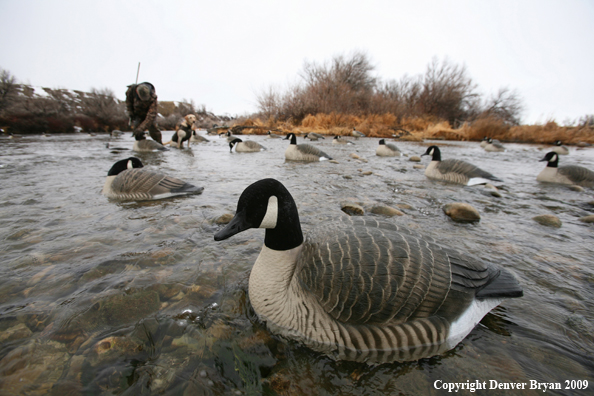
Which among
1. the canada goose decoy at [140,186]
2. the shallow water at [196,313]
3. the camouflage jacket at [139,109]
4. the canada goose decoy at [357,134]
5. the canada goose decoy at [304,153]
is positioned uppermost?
the camouflage jacket at [139,109]

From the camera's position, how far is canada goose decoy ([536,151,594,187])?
779 cm

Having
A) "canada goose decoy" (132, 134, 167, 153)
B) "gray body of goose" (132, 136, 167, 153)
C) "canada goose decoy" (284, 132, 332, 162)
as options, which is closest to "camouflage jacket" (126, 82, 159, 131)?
"canada goose decoy" (132, 134, 167, 153)

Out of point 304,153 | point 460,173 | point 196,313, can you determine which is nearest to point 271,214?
point 196,313

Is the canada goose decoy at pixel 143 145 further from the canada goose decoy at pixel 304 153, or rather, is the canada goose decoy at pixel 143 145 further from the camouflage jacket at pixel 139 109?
the canada goose decoy at pixel 304 153

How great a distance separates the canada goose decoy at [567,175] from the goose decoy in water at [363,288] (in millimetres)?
9066

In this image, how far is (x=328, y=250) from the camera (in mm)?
2104

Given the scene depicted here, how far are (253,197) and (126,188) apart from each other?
4840 millimetres

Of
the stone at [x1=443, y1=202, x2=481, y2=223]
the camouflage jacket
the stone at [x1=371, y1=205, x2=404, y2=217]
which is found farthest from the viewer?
the camouflage jacket

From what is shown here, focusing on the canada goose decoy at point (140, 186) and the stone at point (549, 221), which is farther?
the canada goose decoy at point (140, 186)

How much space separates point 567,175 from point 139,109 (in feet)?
63.5

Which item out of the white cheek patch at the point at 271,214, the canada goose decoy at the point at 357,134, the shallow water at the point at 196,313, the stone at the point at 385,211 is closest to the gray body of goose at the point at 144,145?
the shallow water at the point at 196,313

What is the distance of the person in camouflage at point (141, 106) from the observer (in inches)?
519

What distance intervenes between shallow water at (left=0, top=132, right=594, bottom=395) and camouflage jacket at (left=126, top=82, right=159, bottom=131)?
1023cm

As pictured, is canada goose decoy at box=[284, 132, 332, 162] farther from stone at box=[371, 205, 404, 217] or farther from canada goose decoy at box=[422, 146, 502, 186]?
stone at box=[371, 205, 404, 217]
